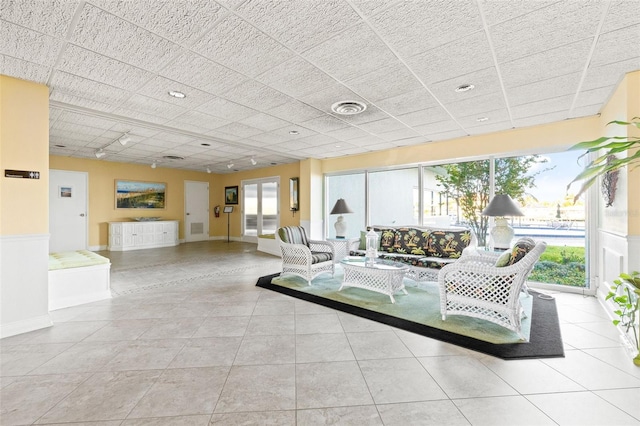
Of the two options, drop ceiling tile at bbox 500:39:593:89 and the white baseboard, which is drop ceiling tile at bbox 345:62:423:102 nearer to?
drop ceiling tile at bbox 500:39:593:89

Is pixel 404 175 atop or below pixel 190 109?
below

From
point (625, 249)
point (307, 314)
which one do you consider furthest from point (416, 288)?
point (625, 249)

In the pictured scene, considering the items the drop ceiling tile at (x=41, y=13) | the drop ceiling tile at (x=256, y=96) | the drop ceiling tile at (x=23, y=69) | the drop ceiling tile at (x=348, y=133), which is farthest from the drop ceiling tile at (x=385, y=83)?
the drop ceiling tile at (x=23, y=69)

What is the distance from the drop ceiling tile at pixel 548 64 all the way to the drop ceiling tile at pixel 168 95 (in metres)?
3.31

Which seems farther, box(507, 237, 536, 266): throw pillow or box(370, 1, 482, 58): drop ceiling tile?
box(507, 237, 536, 266): throw pillow

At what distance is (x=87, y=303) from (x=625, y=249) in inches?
252

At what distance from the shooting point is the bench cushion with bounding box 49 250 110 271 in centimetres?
367

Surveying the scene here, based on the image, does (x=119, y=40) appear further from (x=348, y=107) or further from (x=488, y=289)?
(x=488, y=289)

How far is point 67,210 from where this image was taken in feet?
25.0

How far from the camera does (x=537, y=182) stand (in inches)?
192

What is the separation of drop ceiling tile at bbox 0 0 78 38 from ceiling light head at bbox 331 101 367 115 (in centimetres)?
263

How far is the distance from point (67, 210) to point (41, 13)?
24.8 feet

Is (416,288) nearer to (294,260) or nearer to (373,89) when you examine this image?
(294,260)

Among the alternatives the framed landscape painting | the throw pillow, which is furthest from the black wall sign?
the framed landscape painting
